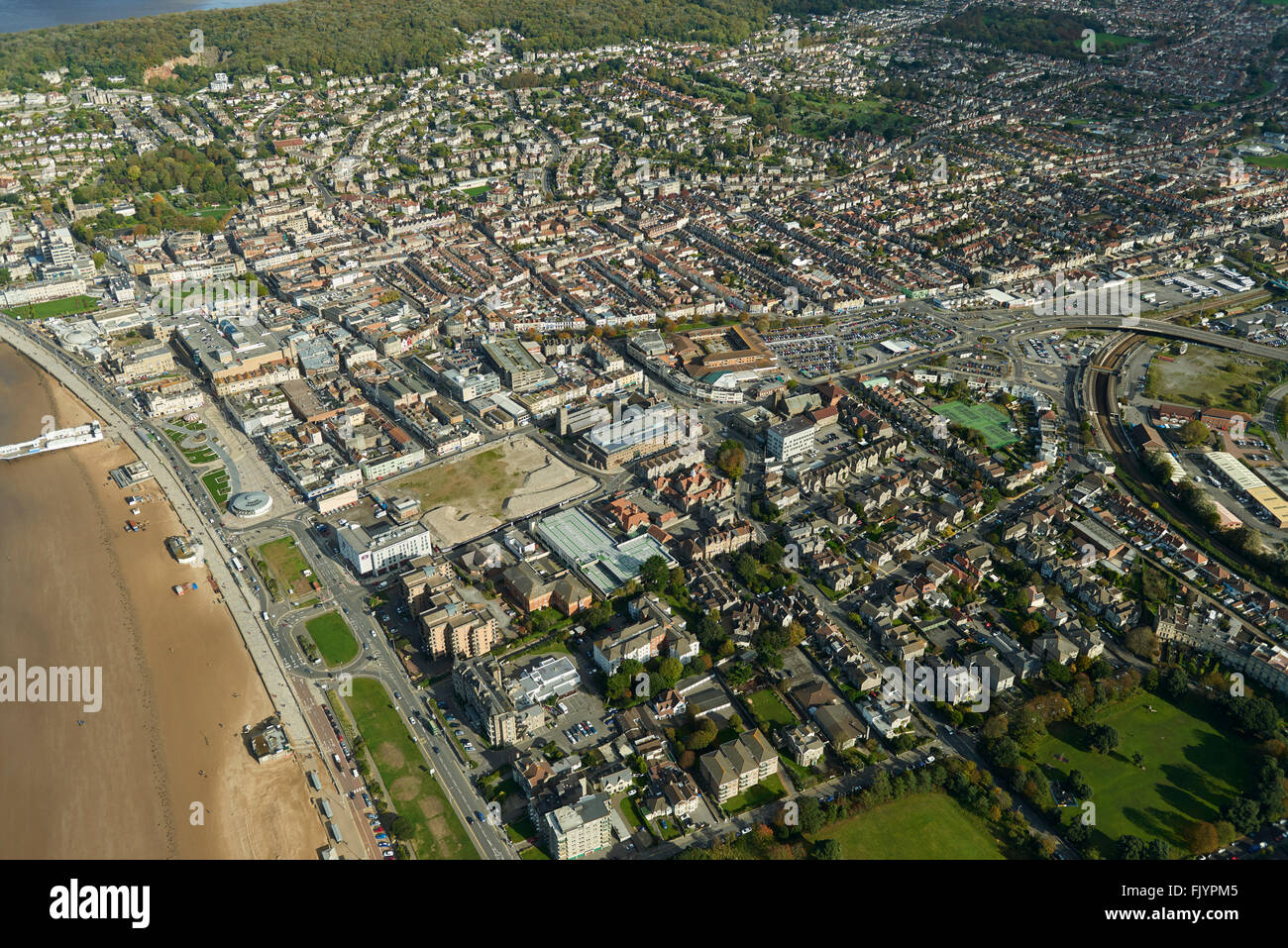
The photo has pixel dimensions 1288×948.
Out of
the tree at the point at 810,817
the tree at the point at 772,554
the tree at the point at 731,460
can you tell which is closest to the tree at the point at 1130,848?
the tree at the point at 810,817

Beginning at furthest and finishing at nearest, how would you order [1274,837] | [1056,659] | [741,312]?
[741,312] < [1056,659] < [1274,837]

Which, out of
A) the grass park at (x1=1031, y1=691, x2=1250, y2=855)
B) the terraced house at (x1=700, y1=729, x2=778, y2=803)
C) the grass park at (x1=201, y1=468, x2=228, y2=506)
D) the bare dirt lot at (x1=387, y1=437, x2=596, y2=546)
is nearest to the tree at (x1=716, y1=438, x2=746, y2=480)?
the bare dirt lot at (x1=387, y1=437, x2=596, y2=546)

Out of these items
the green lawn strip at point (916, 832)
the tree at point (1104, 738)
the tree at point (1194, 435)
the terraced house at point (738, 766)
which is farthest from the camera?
the tree at point (1194, 435)

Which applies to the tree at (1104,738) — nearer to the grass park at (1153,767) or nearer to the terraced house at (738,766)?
the grass park at (1153,767)

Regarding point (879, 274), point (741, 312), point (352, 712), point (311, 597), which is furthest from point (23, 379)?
point (879, 274)

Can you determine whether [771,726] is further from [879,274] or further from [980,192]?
[980,192]

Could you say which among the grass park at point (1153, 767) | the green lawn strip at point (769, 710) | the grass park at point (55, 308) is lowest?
the grass park at point (1153, 767)
